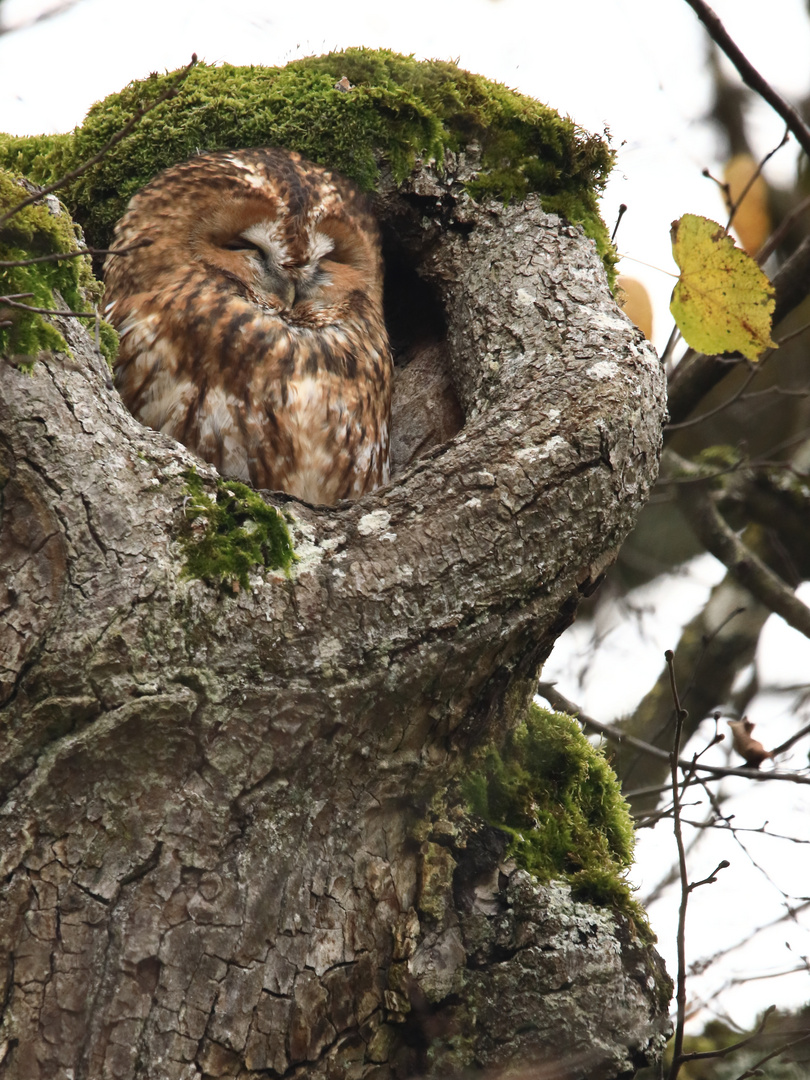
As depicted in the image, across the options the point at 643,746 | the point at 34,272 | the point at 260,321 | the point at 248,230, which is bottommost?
the point at 643,746

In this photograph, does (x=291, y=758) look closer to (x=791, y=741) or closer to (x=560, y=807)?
(x=560, y=807)

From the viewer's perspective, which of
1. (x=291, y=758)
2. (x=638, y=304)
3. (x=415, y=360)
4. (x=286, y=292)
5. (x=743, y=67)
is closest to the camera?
(x=291, y=758)

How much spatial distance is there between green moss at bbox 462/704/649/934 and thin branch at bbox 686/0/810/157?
139 cm

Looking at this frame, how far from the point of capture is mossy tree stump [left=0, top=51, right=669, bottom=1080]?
1.59 m

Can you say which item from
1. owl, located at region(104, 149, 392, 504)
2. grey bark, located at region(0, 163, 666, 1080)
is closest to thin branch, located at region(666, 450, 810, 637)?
owl, located at region(104, 149, 392, 504)

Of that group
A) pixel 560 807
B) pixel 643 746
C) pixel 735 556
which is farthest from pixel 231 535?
pixel 735 556

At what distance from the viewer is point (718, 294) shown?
2307 mm

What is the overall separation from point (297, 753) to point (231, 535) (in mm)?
380

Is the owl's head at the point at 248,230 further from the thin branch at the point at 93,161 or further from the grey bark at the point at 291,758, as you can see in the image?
the thin branch at the point at 93,161

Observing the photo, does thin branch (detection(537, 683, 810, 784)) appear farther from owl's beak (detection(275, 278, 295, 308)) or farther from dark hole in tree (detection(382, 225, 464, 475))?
owl's beak (detection(275, 278, 295, 308))

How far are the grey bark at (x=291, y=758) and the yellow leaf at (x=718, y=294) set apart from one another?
34cm

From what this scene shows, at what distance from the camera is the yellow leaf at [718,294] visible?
2.27m

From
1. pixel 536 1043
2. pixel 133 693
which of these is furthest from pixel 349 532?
pixel 536 1043

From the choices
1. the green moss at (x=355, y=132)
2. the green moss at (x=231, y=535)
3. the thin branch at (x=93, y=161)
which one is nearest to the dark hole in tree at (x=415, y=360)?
the green moss at (x=355, y=132)
